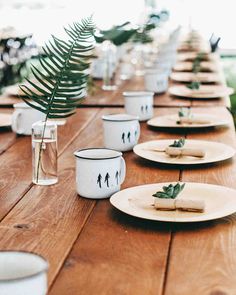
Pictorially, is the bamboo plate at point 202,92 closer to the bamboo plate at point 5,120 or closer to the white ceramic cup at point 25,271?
the bamboo plate at point 5,120

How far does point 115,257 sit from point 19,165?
0.66 meters

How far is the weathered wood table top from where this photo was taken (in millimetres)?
874

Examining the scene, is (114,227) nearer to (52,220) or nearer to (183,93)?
(52,220)

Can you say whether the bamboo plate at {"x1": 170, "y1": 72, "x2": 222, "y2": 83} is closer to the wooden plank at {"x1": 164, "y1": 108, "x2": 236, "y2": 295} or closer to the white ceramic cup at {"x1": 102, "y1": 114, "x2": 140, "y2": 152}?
the white ceramic cup at {"x1": 102, "y1": 114, "x2": 140, "y2": 152}

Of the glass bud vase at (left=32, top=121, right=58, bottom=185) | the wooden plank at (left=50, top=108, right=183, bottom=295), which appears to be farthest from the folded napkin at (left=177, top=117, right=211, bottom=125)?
the wooden plank at (left=50, top=108, right=183, bottom=295)

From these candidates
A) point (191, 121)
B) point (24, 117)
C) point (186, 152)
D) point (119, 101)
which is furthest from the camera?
point (119, 101)

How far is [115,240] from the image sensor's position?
3.40ft

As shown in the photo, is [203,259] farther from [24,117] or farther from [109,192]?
[24,117]

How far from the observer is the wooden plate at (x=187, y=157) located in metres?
1.52

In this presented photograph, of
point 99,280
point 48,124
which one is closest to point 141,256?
point 99,280

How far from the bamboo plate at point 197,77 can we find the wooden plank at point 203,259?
6.48 feet

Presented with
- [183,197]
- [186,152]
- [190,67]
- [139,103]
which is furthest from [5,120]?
[190,67]

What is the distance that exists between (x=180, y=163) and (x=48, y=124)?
32 cm

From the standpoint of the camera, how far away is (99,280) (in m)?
0.88
